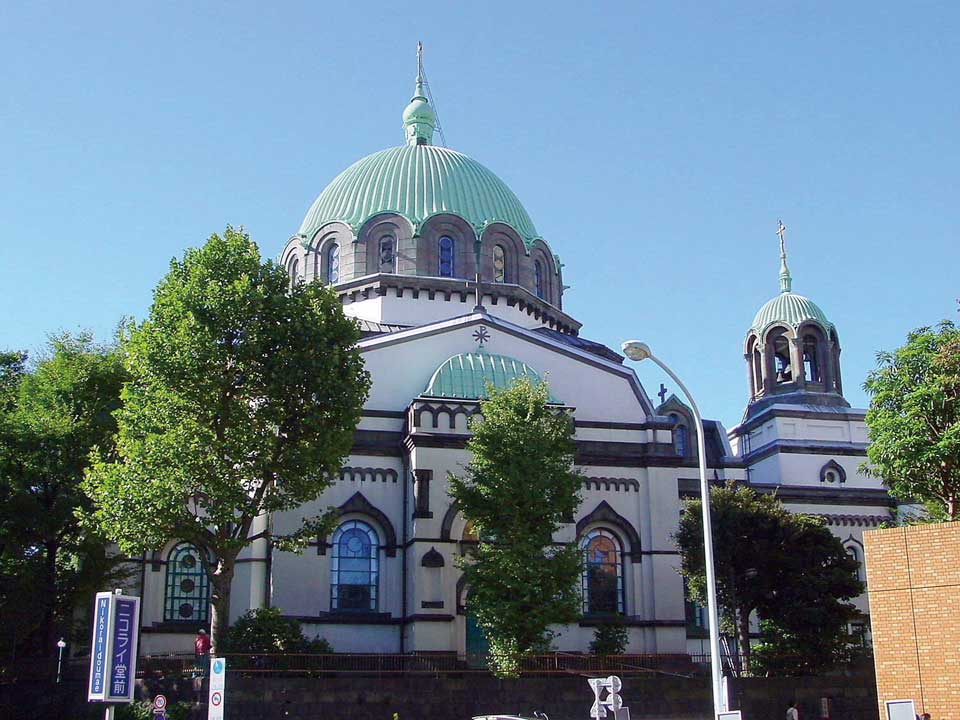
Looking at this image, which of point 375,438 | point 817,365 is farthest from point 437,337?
point 817,365

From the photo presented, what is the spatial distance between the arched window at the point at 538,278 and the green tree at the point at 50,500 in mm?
17533

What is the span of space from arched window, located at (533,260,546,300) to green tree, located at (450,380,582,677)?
480 inches

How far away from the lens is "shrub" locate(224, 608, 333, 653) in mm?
30422

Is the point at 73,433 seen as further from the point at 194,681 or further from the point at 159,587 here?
the point at 194,681

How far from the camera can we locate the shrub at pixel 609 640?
34562mm

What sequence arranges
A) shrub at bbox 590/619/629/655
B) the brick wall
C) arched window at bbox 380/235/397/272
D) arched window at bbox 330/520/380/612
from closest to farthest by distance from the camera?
the brick wall < shrub at bbox 590/619/629/655 < arched window at bbox 330/520/380/612 < arched window at bbox 380/235/397/272

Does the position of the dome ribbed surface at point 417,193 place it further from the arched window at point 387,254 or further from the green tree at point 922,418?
the green tree at point 922,418

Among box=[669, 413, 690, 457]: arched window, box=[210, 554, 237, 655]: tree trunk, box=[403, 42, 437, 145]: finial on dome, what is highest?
box=[403, 42, 437, 145]: finial on dome

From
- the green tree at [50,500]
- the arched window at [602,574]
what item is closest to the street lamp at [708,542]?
the arched window at [602,574]

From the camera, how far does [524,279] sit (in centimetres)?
→ 4538

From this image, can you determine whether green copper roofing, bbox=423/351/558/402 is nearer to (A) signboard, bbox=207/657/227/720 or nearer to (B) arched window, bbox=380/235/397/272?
(B) arched window, bbox=380/235/397/272

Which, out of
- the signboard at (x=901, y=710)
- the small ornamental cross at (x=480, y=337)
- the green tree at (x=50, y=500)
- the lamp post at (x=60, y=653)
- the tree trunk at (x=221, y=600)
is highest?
the small ornamental cross at (x=480, y=337)

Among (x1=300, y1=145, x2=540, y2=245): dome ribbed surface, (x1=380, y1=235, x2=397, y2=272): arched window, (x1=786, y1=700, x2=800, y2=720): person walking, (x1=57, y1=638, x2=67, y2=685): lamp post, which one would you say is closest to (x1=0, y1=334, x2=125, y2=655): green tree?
(x1=57, y1=638, x2=67, y2=685): lamp post

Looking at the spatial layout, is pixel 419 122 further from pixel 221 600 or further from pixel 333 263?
pixel 221 600
